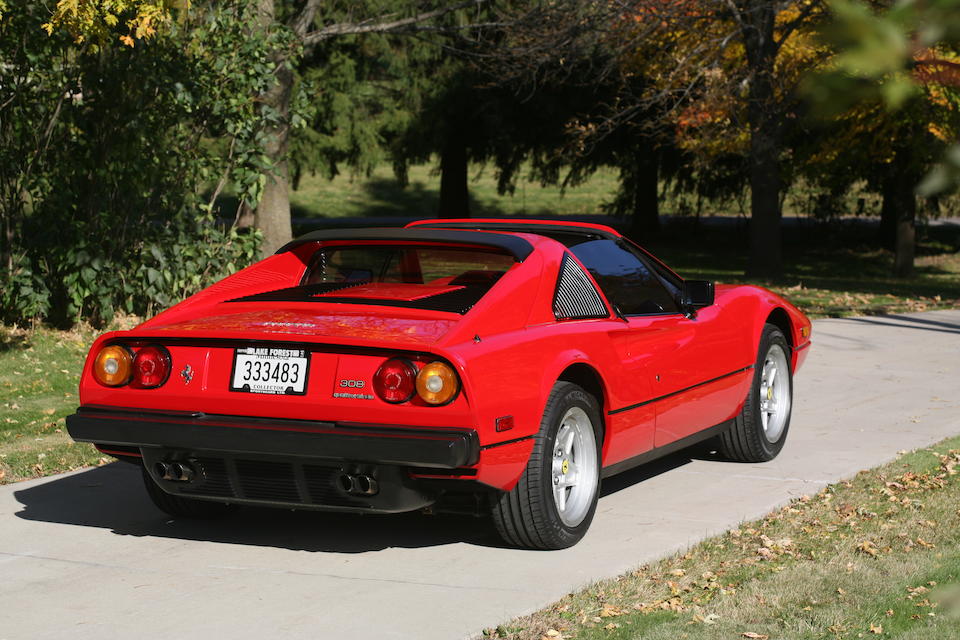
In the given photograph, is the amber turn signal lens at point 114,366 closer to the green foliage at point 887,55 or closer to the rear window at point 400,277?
the rear window at point 400,277

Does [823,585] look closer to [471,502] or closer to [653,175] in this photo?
[471,502]

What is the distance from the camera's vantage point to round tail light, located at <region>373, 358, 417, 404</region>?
495 cm

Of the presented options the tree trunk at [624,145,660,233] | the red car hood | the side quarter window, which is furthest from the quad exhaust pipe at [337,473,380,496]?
the tree trunk at [624,145,660,233]

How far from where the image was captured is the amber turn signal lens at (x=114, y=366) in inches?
215

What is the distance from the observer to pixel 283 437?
502 cm

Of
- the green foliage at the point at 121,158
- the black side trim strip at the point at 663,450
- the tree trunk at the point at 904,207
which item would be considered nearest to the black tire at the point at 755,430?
the black side trim strip at the point at 663,450

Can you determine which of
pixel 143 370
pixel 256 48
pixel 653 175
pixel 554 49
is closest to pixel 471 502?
pixel 143 370

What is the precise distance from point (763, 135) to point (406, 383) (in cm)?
1755

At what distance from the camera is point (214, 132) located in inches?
527

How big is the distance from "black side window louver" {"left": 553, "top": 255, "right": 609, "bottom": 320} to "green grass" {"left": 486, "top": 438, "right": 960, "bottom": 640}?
1.17 m

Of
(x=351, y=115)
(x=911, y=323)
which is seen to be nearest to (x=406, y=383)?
(x=911, y=323)

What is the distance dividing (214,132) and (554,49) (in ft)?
28.1

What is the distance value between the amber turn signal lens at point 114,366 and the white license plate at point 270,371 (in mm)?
540

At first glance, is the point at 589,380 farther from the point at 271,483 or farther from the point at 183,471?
the point at 183,471
